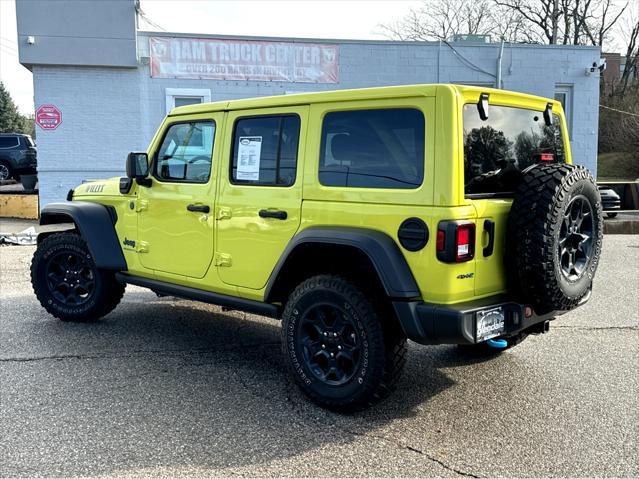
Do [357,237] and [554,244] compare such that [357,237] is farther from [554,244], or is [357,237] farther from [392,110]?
[554,244]

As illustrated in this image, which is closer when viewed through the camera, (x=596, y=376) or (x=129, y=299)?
(x=596, y=376)

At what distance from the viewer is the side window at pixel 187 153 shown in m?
4.86

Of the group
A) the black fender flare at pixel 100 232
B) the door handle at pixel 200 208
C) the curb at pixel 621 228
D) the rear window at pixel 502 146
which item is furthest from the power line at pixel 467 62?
the door handle at pixel 200 208

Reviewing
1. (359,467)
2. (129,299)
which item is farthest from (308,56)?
(359,467)

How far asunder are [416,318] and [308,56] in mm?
13274

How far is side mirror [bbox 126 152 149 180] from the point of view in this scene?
5156 millimetres

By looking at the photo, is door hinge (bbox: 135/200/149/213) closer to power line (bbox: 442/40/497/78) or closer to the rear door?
the rear door

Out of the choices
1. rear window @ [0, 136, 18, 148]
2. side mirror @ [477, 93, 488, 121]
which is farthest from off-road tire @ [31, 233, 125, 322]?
rear window @ [0, 136, 18, 148]

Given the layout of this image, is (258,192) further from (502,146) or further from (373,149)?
(502,146)

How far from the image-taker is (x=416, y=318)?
3.59 m

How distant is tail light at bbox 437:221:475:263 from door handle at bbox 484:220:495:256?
0.52 feet

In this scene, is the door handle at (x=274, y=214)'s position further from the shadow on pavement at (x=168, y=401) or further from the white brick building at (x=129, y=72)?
the white brick building at (x=129, y=72)

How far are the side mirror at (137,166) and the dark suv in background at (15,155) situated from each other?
17767 millimetres

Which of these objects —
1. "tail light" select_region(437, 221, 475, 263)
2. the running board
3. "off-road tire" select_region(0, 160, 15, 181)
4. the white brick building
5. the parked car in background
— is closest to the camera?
"tail light" select_region(437, 221, 475, 263)
